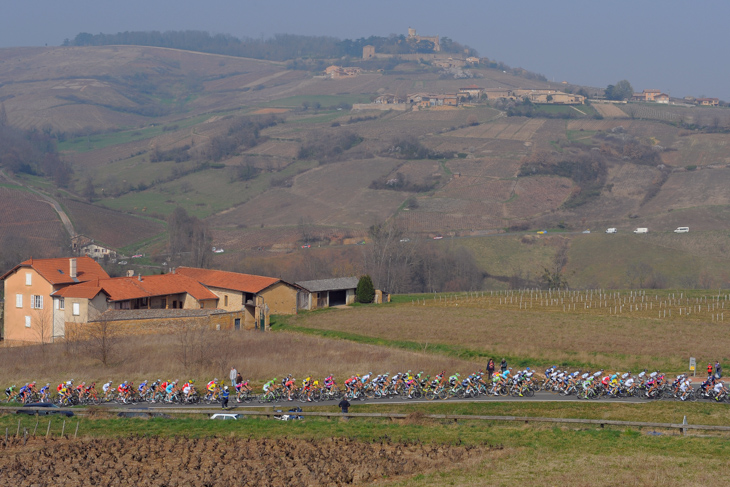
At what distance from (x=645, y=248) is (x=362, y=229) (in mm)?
41524

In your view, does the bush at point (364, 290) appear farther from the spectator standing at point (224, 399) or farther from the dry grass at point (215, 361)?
the spectator standing at point (224, 399)

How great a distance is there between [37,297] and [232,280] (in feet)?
45.7

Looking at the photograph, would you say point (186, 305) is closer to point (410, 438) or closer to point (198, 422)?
point (198, 422)

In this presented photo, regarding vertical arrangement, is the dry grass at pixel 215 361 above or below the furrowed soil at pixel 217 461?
above

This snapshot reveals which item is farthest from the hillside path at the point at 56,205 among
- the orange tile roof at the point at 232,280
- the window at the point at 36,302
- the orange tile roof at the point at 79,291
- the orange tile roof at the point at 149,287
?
the orange tile roof at the point at 79,291

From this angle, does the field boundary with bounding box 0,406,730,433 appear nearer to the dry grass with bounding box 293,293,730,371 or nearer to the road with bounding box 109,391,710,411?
the road with bounding box 109,391,710,411

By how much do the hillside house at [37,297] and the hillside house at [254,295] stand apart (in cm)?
943

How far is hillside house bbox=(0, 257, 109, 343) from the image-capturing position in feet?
169

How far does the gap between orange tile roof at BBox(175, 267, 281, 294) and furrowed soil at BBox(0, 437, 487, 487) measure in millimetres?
33730

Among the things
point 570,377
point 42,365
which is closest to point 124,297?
point 42,365

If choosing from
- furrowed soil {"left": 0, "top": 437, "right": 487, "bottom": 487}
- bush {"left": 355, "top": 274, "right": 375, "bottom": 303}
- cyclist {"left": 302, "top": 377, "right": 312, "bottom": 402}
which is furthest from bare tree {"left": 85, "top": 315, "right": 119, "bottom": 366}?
bush {"left": 355, "top": 274, "right": 375, "bottom": 303}

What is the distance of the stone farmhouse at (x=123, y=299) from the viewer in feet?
163

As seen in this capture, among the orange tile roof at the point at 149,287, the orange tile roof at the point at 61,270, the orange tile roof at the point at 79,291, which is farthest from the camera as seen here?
the orange tile roof at the point at 61,270

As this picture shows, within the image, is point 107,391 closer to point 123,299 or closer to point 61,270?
point 123,299
